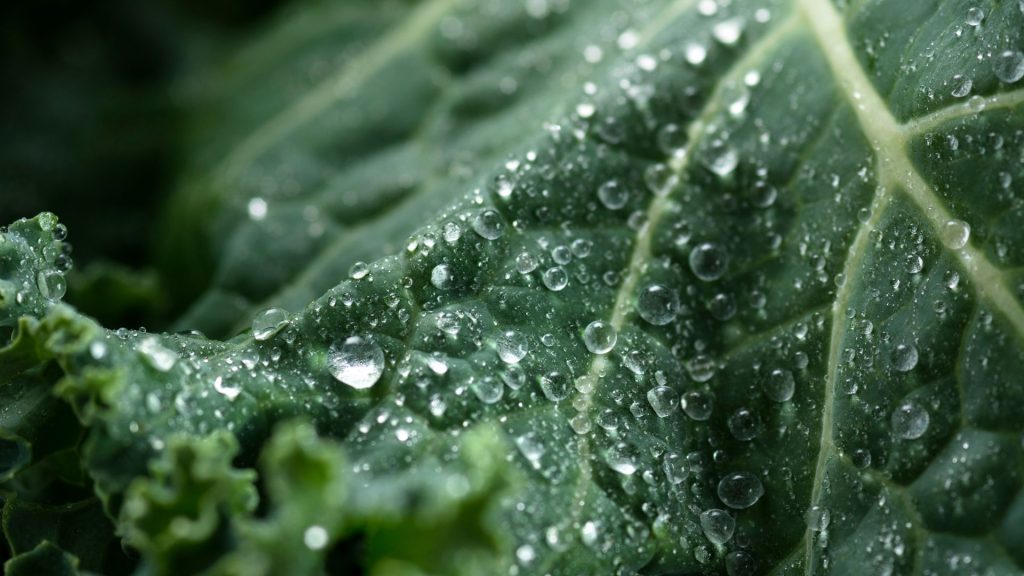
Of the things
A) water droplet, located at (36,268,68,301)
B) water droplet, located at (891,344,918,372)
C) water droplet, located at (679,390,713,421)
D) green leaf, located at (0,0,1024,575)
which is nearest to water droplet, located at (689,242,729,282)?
green leaf, located at (0,0,1024,575)

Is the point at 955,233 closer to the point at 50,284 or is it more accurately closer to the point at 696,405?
the point at 696,405

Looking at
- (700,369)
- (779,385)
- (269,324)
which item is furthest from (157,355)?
(779,385)

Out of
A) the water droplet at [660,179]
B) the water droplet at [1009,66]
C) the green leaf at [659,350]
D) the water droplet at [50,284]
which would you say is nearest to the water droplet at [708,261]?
the green leaf at [659,350]

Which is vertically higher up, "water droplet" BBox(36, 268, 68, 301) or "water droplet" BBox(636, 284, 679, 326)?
"water droplet" BBox(36, 268, 68, 301)

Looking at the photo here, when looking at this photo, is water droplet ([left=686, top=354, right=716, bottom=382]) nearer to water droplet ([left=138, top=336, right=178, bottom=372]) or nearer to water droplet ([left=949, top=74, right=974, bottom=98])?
water droplet ([left=949, top=74, right=974, bottom=98])

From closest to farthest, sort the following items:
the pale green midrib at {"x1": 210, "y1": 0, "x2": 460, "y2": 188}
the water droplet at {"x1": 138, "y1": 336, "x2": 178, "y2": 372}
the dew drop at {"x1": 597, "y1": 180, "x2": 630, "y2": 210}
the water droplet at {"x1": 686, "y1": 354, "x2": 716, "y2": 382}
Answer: the water droplet at {"x1": 138, "y1": 336, "x2": 178, "y2": 372} → the water droplet at {"x1": 686, "y1": 354, "x2": 716, "y2": 382} → the dew drop at {"x1": 597, "y1": 180, "x2": 630, "y2": 210} → the pale green midrib at {"x1": 210, "y1": 0, "x2": 460, "y2": 188}

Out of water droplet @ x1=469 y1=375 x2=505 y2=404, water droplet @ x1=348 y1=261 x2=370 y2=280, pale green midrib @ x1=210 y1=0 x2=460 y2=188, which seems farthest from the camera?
pale green midrib @ x1=210 y1=0 x2=460 y2=188

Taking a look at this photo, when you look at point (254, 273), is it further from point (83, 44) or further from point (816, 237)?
point (83, 44)
